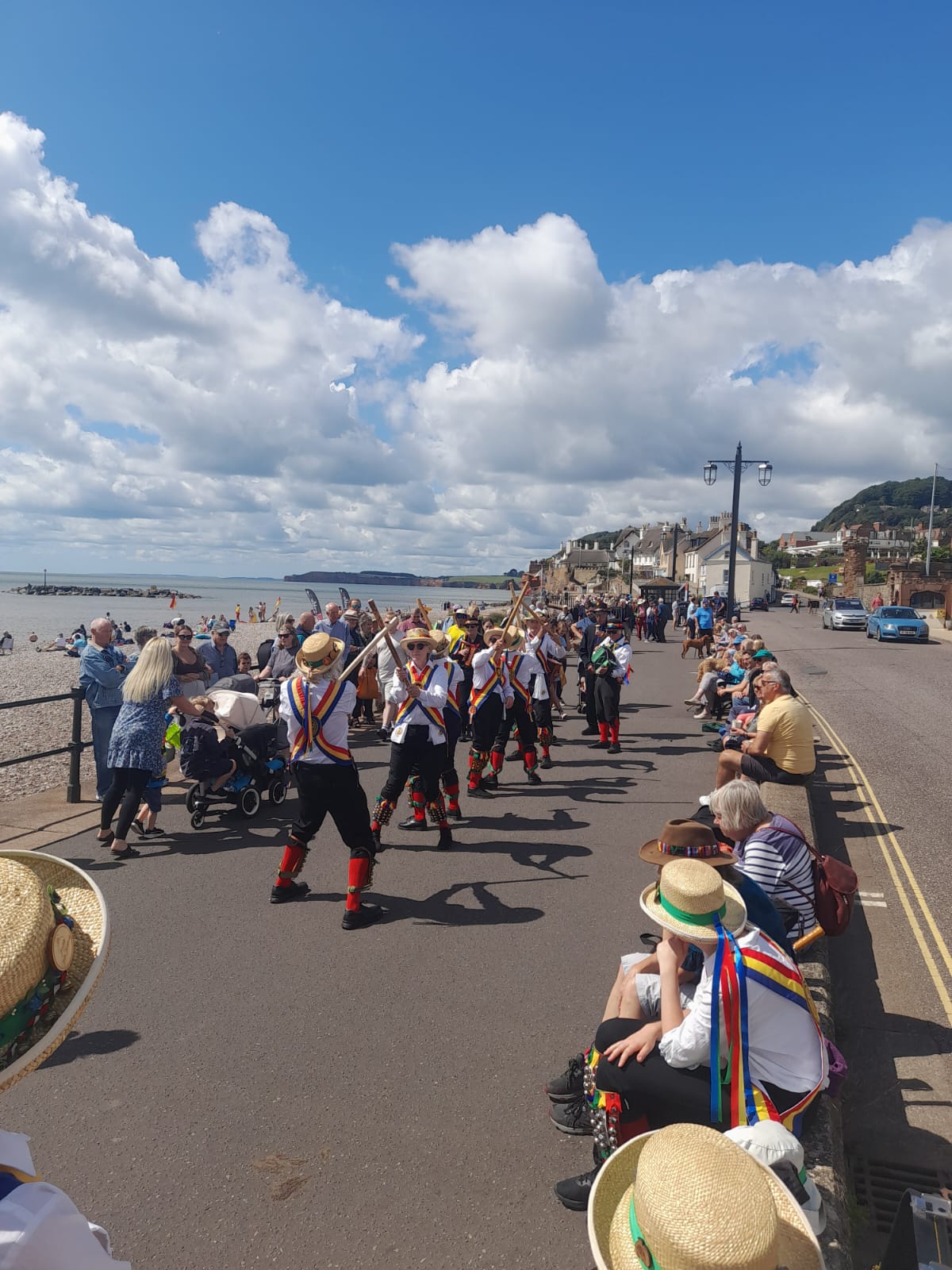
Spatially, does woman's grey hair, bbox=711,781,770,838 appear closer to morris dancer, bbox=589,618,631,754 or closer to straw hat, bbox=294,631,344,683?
straw hat, bbox=294,631,344,683

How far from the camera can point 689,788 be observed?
350 inches

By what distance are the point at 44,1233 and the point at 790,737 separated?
6717mm

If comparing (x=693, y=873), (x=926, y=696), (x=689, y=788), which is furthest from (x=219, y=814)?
(x=926, y=696)

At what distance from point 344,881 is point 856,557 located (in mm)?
63113

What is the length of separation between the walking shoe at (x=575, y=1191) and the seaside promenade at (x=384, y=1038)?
0.13 ft

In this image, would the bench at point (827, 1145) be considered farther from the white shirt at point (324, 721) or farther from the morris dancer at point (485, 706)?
the morris dancer at point (485, 706)

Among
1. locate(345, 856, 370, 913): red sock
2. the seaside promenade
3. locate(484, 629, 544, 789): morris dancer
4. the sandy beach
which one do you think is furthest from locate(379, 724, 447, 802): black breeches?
the sandy beach

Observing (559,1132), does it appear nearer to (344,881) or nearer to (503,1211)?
(503,1211)

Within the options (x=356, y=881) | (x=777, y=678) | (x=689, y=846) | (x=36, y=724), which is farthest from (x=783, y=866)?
(x=36, y=724)

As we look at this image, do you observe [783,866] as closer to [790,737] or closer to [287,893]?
[790,737]

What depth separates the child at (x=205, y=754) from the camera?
23.6ft

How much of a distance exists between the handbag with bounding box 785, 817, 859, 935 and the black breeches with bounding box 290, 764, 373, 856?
2.78 m

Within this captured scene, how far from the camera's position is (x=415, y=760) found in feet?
21.7

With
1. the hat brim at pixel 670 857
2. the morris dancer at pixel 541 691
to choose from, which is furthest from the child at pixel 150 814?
the hat brim at pixel 670 857
